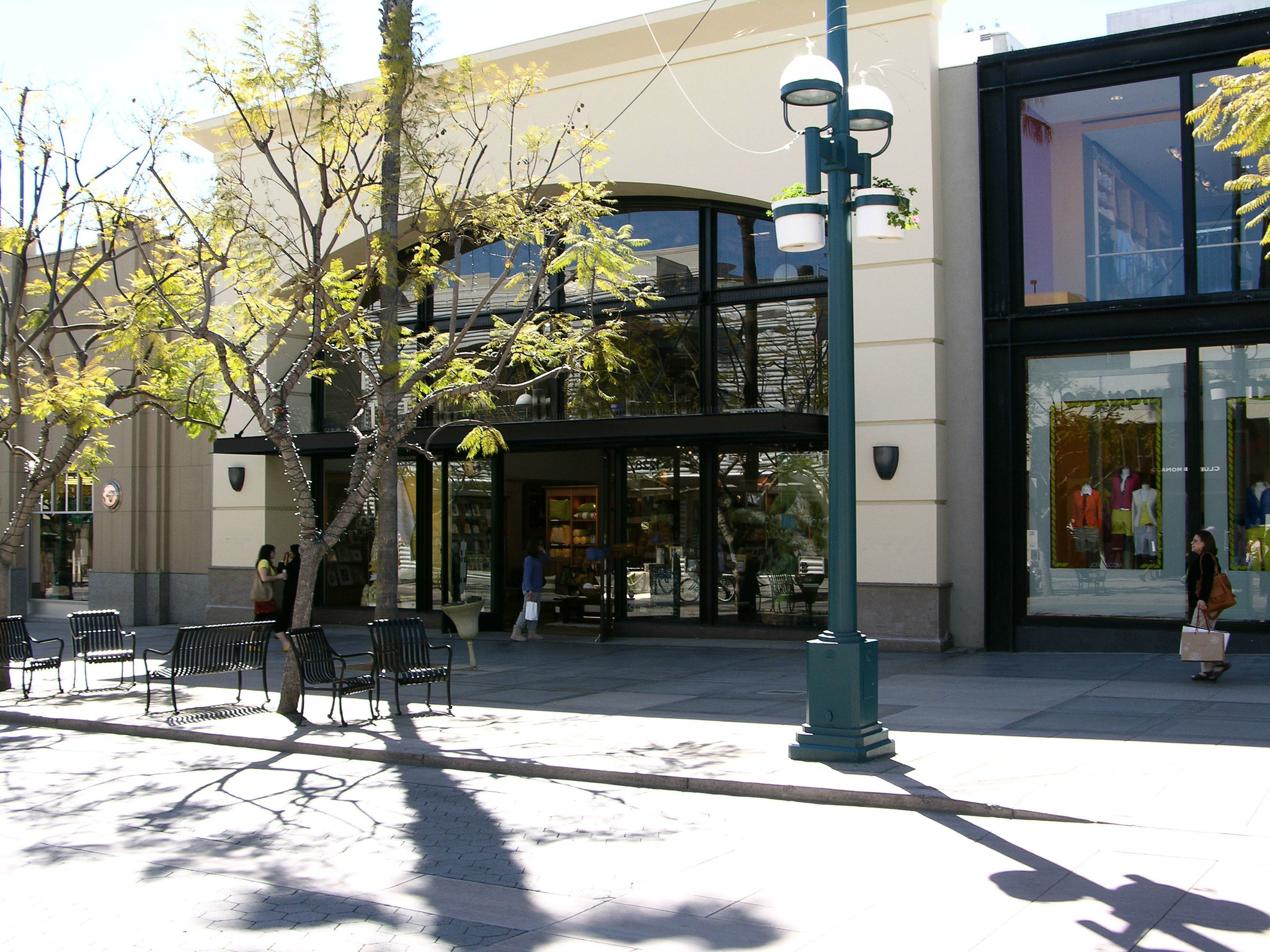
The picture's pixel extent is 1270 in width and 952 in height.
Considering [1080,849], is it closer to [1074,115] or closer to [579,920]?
[579,920]

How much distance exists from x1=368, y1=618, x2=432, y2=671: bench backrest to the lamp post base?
4.95m

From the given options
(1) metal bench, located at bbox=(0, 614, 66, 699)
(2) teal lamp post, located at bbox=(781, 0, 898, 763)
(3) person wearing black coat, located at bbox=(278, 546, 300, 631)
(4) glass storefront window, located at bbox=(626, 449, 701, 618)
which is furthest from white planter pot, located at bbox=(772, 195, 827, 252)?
(3) person wearing black coat, located at bbox=(278, 546, 300, 631)

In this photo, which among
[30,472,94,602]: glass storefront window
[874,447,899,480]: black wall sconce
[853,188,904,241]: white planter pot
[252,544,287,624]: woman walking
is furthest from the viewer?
[30,472,94,602]: glass storefront window

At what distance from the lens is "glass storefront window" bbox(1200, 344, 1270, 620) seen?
559 inches

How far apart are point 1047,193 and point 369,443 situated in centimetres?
1010

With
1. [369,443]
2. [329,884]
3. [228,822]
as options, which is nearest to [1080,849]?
[329,884]

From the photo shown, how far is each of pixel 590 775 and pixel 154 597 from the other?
17.4m

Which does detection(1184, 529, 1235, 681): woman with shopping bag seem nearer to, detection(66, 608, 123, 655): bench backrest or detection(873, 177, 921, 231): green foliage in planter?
detection(873, 177, 921, 231): green foliage in planter

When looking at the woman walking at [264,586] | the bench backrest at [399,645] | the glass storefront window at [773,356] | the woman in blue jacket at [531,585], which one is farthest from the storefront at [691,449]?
the bench backrest at [399,645]

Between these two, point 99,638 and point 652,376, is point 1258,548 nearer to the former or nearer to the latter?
point 652,376

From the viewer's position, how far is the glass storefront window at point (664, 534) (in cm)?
1792

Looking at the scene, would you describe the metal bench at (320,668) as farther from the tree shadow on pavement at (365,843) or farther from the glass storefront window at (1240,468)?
the glass storefront window at (1240,468)

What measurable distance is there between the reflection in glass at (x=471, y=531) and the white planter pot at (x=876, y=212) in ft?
40.5

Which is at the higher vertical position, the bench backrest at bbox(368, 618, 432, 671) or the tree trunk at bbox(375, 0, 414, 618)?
the tree trunk at bbox(375, 0, 414, 618)
